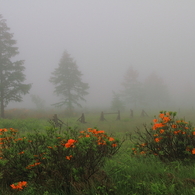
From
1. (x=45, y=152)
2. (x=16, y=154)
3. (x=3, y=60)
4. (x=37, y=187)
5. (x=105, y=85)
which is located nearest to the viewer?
(x=37, y=187)

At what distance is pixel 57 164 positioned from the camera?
2367 mm

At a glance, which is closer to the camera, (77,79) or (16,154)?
(16,154)

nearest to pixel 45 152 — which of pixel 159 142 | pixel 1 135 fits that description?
pixel 1 135

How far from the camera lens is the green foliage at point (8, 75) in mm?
15695

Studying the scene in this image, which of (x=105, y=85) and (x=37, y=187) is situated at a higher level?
(x=105, y=85)

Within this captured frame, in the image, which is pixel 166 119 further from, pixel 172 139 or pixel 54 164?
pixel 54 164

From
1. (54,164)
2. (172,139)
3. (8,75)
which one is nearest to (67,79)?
(8,75)

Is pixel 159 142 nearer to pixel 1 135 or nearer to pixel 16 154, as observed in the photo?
pixel 16 154

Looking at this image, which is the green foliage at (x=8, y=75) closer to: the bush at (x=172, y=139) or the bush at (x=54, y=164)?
the bush at (x=54, y=164)

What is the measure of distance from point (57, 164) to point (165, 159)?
246 centimetres

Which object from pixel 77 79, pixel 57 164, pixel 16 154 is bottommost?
pixel 57 164

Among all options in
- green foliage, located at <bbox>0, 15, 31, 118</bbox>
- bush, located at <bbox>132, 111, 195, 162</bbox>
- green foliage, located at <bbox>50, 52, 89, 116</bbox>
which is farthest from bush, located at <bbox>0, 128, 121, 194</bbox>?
green foliage, located at <bbox>50, 52, 89, 116</bbox>

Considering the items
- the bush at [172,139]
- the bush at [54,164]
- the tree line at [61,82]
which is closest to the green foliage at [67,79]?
the tree line at [61,82]

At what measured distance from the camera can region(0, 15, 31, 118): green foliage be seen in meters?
15.7
